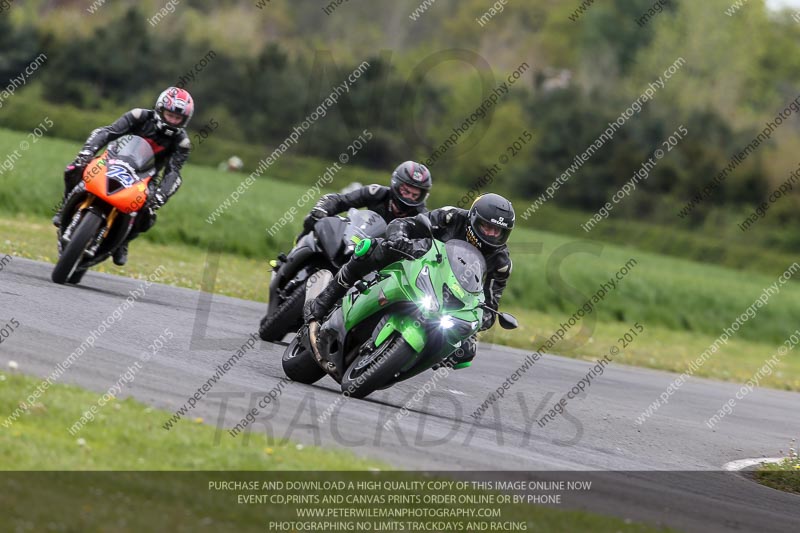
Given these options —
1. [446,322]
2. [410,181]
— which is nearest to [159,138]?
[410,181]

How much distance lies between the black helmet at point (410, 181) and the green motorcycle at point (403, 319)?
1.94 m

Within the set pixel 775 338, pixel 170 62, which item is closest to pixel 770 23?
pixel 170 62

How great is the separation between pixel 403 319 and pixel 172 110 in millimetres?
5353

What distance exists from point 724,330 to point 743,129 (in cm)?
3467

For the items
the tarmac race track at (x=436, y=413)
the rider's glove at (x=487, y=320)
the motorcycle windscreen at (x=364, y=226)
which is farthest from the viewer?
the motorcycle windscreen at (x=364, y=226)

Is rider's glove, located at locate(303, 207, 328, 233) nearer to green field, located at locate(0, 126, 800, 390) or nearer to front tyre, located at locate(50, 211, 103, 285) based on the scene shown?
front tyre, located at locate(50, 211, 103, 285)

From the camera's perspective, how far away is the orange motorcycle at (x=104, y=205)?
43.0 ft

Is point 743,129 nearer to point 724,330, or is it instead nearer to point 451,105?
point 451,105

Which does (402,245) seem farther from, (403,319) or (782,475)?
(782,475)

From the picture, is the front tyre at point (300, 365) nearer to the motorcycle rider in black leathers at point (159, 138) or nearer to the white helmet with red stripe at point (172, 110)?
the motorcycle rider in black leathers at point (159, 138)

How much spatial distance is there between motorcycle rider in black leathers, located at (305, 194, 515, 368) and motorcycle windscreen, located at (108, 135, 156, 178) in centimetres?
376

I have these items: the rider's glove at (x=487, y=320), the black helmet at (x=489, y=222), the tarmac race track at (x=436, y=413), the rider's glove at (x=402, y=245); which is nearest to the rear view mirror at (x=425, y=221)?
the rider's glove at (x=402, y=245)

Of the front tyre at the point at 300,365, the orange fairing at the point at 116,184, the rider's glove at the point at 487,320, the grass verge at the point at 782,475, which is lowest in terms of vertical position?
the orange fairing at the point at 116,184

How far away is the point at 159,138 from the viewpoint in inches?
555
